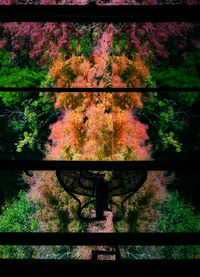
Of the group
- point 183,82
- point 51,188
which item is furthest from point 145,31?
point 51,188

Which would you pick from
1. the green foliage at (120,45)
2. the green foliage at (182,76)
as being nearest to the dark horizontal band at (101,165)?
the green foliage at (120,45)

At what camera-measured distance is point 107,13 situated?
43.4 inches

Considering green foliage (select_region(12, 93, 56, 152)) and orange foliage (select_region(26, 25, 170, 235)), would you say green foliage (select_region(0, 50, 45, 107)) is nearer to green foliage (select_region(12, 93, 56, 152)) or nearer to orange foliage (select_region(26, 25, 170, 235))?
green foliage (select_region(12, 93, 56, 152))

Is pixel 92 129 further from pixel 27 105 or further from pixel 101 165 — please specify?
pixel 101 165

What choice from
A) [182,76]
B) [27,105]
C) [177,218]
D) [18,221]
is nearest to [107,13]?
[182,76]

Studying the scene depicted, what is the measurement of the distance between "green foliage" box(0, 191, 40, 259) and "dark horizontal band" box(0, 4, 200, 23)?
3.25 m

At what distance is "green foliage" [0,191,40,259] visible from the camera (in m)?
3.75

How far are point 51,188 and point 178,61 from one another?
2.70 meters

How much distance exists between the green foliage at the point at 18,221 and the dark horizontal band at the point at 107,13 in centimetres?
325

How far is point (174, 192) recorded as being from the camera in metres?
3.82

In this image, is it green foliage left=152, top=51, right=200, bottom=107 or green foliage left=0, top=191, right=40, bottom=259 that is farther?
green foliage left=152, top=51, right=200, bottom=107

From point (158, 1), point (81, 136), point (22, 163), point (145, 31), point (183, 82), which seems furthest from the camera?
point (183, 82)

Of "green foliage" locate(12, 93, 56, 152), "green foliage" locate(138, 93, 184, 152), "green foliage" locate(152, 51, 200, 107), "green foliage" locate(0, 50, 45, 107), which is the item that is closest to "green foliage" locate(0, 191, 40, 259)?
"green foliage" locate(12, 93, 56, 152)

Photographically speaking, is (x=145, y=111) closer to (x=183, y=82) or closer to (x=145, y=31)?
(x=183, y=82)
